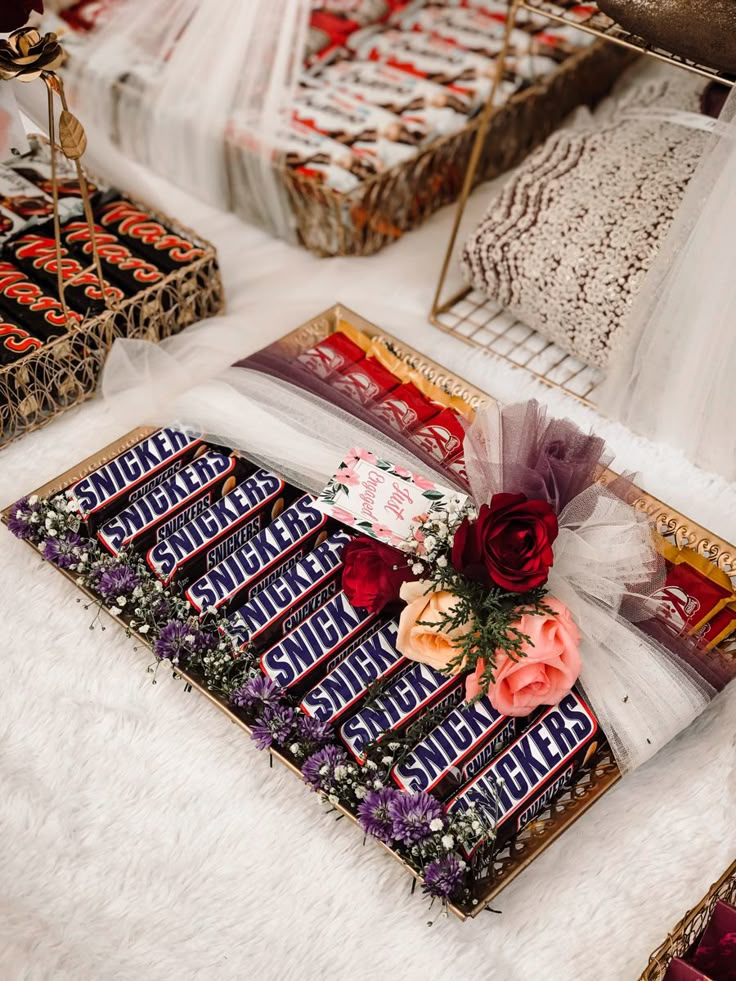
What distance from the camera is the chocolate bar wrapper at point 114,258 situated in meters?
1.39

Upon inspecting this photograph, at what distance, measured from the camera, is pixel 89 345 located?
53.2 inches

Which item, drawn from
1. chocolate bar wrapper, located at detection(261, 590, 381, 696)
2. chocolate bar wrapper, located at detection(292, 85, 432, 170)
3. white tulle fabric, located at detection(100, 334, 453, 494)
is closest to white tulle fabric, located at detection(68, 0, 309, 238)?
chocolate bar wrapper, located at detection(292, 85, 432, 170)

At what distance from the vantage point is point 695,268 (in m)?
1.22

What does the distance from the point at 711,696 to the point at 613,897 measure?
0.23 m

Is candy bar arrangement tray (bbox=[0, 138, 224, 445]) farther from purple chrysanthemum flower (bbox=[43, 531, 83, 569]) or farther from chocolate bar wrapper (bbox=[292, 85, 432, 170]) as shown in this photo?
chocolate bar wrapper (bbox=[292, 85, 432, 170])

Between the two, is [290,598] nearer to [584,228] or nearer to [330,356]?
[330,356]

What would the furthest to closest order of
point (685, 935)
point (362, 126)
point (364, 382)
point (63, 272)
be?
point (362, 126)
point (63, 272)
point (364, 382)
point (685, 935)

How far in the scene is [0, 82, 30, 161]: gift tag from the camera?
124 centimetres

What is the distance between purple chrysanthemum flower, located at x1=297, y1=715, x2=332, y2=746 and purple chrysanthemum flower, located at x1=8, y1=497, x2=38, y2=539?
1.34 ft

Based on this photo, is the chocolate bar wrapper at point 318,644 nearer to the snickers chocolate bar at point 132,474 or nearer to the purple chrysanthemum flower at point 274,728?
the purple chrysanthemum flower at point 274,728

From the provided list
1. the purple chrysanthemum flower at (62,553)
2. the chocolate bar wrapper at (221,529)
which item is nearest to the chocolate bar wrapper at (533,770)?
the chocolate bar wrapper at (221,529)

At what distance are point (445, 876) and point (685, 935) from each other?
0.69ft

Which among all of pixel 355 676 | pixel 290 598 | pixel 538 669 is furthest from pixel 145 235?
pixel 538 669

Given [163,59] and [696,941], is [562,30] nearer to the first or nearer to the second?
[163,59]
